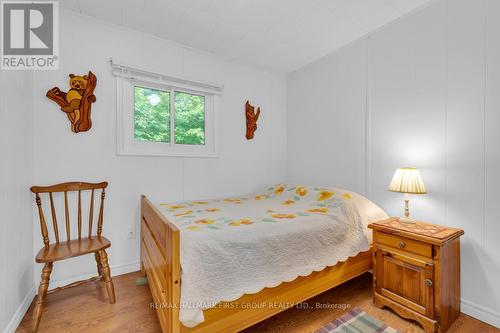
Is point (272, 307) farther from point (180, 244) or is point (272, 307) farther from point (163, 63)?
point (163, 63)

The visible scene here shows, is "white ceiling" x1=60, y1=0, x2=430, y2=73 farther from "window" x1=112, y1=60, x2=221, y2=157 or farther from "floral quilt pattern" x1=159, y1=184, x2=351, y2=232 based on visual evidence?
"floral quilt pattern" x1=159, y1=184, x2=351, y2=232

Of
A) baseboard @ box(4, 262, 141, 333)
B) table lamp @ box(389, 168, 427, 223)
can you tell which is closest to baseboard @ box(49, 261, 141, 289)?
baseboard @ box(4, 262, 141, 333)

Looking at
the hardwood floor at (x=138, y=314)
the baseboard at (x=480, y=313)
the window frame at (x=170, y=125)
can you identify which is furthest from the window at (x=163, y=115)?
the baseboard at (x=480, y=313)

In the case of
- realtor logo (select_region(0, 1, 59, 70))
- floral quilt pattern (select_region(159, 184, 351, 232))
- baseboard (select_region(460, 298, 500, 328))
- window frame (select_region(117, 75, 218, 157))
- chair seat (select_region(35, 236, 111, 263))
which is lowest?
baseboard (select_region(460, 298, 500, 328))

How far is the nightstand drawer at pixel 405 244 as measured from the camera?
5.09 feet

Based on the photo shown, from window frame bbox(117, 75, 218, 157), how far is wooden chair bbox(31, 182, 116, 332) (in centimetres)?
49

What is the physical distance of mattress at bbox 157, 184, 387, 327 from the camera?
1225mm

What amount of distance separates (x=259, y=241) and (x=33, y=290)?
1.94 metres

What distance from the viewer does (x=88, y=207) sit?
215 cm

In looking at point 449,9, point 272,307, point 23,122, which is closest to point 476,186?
point 449,9

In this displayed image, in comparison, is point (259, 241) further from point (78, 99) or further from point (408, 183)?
point (78, 99)

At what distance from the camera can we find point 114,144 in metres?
2.27

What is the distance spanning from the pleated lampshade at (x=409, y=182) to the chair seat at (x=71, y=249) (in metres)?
2.33

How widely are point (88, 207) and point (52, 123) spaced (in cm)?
79
